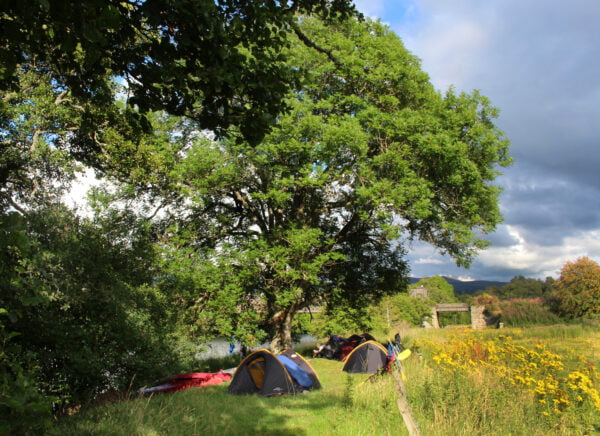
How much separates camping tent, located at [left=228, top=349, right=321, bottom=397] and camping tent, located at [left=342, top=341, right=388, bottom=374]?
307cm

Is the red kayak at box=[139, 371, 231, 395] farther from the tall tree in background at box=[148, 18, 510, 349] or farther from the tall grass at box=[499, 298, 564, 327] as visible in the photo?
the tall grass at box=[499, 298, 564, 327]

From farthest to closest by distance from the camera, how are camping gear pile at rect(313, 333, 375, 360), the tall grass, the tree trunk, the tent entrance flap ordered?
the tall grass < camping gear pile at rect(313, 333, 375, 360) < the tree trunk < the tent entrance flap

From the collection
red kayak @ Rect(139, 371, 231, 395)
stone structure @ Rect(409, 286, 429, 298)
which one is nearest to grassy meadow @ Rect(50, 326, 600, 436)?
red kayak @ Rect(139, 371, 231, 395)

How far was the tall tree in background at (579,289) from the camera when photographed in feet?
81.8

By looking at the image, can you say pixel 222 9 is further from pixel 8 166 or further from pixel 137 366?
pixel 8 166

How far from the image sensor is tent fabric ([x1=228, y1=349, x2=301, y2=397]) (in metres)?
10.4

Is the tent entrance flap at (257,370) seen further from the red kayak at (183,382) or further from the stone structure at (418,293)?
the stone structure at (418,293)

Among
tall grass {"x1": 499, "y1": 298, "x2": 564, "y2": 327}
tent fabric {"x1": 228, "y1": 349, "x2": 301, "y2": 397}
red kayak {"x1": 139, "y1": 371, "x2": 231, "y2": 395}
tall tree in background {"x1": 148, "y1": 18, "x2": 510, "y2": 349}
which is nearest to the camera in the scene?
tent fabric {"x1": 228, "y1": 349, "x2": 301, "y2": 397}

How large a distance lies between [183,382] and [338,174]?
27.2 ft

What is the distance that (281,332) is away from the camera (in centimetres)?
1623

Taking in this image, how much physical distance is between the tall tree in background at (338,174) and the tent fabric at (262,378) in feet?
8.10

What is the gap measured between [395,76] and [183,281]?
1017 centimetres

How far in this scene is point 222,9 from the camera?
12.8ft

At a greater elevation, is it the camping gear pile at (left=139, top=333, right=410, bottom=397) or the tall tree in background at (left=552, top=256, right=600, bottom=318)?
the tall tree in background at (left=552, top=256, right=600, bottom=318)
